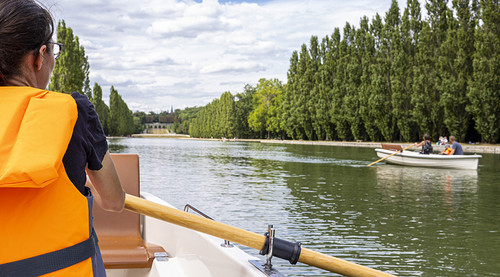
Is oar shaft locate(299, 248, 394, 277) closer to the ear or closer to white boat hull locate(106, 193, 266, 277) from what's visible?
white boat hull locate(106, 193, 266, 277)

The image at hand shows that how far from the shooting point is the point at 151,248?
3.57 metres

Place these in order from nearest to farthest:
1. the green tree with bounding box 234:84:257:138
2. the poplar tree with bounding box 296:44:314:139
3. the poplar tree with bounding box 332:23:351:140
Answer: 1. the poplar tree with bounding box 332:23:351:140
2. the poplar tree with bounding box 296:44:314:139
3. the green tree with bounding box 234:84:257:138

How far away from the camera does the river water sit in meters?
5.98

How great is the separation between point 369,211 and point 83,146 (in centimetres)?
849

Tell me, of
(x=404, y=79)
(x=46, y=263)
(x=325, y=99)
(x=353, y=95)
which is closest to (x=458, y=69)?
(x=404, y=79)

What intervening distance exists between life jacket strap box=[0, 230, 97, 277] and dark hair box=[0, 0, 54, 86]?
1.48ft

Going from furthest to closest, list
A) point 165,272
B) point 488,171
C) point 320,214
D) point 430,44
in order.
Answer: point 430,44, point 488,171, point 320,214, point 165,272

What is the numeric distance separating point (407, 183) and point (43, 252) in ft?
45.3

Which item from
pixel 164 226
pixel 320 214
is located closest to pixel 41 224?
pixel 164 226

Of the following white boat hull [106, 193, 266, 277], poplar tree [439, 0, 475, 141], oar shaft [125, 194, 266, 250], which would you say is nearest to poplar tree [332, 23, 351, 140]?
poplar tree [439, 0, 475, 141]

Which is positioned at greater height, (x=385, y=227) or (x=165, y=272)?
(x=165, y=272)

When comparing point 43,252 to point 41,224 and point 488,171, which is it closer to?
point 41,224

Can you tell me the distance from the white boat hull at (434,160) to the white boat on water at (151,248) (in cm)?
1609

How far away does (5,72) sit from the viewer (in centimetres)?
125
